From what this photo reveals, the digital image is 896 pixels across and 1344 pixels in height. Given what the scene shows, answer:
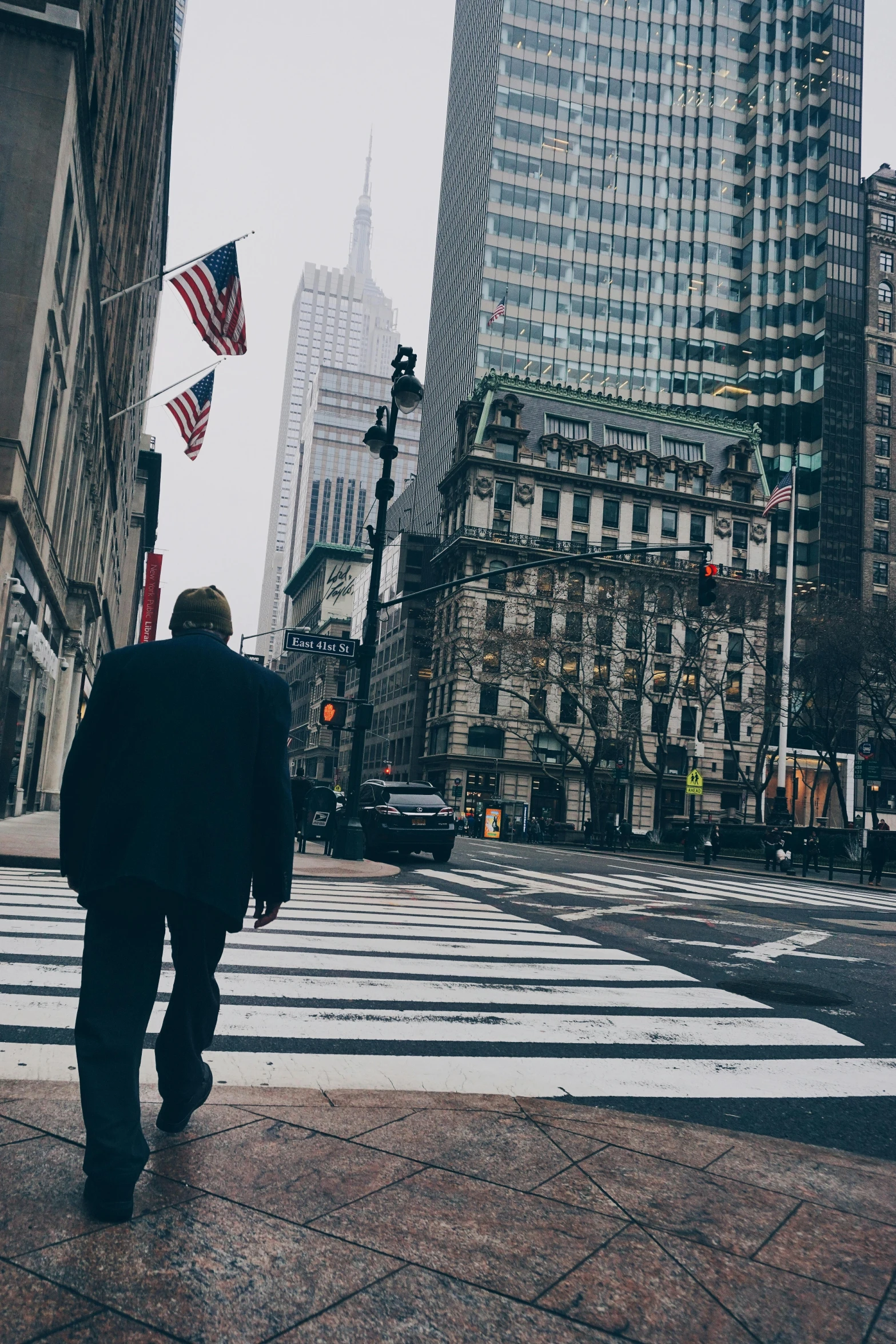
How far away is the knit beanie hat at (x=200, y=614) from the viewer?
3.63 meters

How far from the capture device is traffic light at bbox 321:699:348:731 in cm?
1898

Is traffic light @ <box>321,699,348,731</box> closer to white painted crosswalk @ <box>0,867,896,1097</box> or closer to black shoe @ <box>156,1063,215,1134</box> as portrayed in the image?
white painted crosswalk @ <box>0,867,896,1097</box>

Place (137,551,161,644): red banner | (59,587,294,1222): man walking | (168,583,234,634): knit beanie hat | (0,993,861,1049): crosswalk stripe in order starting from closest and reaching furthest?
(59,587,294,1222): man walking → (168,583,234,634): knit beanie hat → (0,993,861,1049): crosswalk stripe → (137,551,161,644): red banner

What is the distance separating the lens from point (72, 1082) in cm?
405

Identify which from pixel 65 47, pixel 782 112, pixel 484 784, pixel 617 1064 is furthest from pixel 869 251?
pixel 617 1064

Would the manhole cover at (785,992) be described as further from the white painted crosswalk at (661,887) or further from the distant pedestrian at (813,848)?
the distant pedestrian at (813,848)

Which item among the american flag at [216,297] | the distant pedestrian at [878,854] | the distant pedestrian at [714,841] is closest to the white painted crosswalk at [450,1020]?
the american flag at [216,297]

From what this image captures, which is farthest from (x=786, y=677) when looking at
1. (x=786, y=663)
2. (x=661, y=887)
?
(x=661, y=887)

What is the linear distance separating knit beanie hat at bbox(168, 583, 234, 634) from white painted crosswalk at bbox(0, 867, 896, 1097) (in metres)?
2.05

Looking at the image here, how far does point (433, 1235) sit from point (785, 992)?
5859mm

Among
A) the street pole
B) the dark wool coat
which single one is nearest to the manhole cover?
the dark wool coat

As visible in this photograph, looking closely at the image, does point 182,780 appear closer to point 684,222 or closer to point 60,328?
point 60,328

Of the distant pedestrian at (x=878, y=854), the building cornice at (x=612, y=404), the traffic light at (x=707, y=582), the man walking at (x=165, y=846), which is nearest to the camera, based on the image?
the man walking at (x=165, y=846)

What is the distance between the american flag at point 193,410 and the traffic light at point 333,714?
38.0ft
